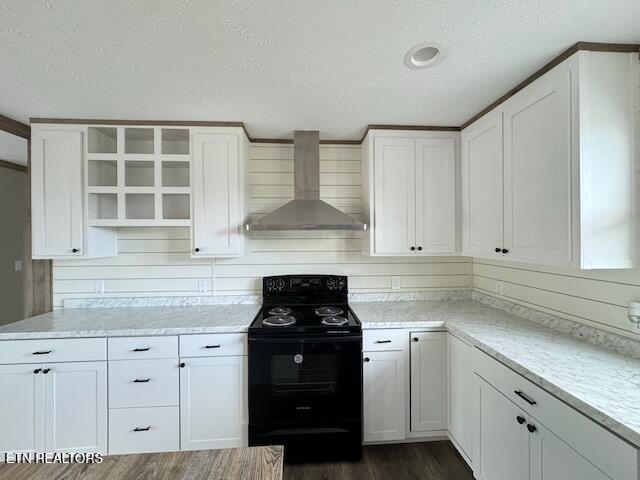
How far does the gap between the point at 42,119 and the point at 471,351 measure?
3492 mm

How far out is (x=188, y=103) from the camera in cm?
188

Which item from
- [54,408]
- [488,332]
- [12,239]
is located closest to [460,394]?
[488,332]

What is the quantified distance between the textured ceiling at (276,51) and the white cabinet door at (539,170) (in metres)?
0.16

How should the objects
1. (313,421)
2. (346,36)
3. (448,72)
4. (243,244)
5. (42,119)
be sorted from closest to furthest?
1. (346,36)
2. (448,72)
3. (313,421)
4. (42,119)
5. (243,244)

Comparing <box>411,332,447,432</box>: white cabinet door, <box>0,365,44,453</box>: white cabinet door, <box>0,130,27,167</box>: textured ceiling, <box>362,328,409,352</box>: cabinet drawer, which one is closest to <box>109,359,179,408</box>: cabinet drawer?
<box>0,365,44,453</box>: white cabinet door

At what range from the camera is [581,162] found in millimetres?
1310

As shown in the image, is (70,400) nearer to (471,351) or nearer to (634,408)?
(471,351)

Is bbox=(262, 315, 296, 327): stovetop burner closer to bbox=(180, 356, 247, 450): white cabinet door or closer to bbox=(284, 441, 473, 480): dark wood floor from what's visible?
bbox=(180, 356, 247, 450): white cabinet door

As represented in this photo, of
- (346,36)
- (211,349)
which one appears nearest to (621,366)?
(346,36)

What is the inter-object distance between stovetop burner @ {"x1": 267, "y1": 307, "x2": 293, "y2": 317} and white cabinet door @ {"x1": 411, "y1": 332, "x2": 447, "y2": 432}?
1001 mm

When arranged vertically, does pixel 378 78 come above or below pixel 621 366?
above

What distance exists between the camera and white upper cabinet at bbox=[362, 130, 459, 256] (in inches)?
89.9

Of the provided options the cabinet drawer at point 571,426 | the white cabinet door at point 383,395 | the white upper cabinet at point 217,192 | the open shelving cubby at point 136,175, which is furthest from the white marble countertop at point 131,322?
the cabinet drawer at point 571,426

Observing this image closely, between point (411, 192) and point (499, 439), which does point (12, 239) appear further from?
point (499, 439)
